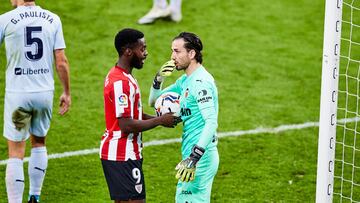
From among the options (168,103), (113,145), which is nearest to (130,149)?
(113,145)

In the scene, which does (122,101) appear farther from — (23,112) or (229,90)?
(229,90)

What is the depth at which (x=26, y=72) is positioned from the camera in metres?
8.07

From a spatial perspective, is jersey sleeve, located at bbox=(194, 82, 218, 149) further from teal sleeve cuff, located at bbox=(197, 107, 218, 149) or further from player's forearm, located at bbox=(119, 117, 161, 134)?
player's forearm, located at bbox=(119, 117, 161, 134)

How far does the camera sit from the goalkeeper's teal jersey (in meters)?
6.92

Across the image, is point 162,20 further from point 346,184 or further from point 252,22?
point 346,184

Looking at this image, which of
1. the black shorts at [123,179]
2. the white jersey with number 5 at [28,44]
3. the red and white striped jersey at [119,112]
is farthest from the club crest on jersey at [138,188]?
the white jersey with number 5 at [28,44]

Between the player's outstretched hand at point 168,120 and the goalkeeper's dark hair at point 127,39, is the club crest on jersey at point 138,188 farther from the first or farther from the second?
A: the goalkeeper's dark hair at point 127,39

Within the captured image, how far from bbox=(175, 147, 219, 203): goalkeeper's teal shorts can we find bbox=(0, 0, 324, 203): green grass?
68.7 inches

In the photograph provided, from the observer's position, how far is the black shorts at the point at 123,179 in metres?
7.10

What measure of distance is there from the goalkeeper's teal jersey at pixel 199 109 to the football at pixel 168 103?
0.16 feet

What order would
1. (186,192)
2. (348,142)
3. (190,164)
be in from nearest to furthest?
A: 1. (190,164)
2. (186,192)
3. (348,142)

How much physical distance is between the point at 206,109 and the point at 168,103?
0.45m

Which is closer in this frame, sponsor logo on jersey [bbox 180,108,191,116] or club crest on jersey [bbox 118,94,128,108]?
club crest on jersey [bbox 118,94,128,108]

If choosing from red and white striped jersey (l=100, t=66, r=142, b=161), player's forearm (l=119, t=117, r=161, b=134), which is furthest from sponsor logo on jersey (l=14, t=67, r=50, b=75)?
player's forearm (l=119, t=117, r=161, b=134)
